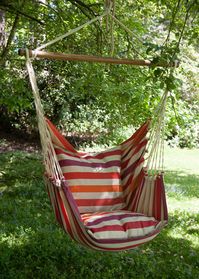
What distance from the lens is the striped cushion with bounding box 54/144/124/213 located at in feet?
7.38

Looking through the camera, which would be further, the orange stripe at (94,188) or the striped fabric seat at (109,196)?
the orange stripe at (94,188)

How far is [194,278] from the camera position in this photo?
89.8 inches

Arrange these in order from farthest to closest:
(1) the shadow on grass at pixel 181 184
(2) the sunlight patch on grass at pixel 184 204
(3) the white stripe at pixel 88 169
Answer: (1) the shadow on grass at pixel 181 184, (2) the sunlight patch on grass at pixel 184 204, (3) the white stripe at pixel 88 169

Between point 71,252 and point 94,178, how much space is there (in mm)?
507

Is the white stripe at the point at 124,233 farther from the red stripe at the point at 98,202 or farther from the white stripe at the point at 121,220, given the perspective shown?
the red stripe at the point at 98,202

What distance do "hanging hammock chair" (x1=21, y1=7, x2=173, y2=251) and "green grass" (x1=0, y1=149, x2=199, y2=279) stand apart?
347 millimetres

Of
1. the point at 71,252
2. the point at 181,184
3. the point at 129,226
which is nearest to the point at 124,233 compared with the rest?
A: the point at 129,226

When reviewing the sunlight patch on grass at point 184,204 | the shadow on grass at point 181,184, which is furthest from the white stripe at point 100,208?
the shadow on grass at point 181,184

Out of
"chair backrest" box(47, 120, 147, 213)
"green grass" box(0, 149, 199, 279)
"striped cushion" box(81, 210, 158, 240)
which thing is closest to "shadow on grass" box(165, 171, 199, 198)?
"green grass" box(0, 149, 199, 279)

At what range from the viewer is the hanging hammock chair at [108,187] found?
1843 mm

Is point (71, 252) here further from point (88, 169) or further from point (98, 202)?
point (88, 169)

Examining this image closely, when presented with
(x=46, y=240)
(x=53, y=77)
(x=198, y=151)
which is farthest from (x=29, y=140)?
(x=46, y=240)

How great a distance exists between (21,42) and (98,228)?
405 centimetres

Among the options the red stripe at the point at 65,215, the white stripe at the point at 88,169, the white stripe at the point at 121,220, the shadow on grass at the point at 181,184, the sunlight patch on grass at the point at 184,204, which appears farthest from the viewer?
the shadow on grass at the point at 181,184
